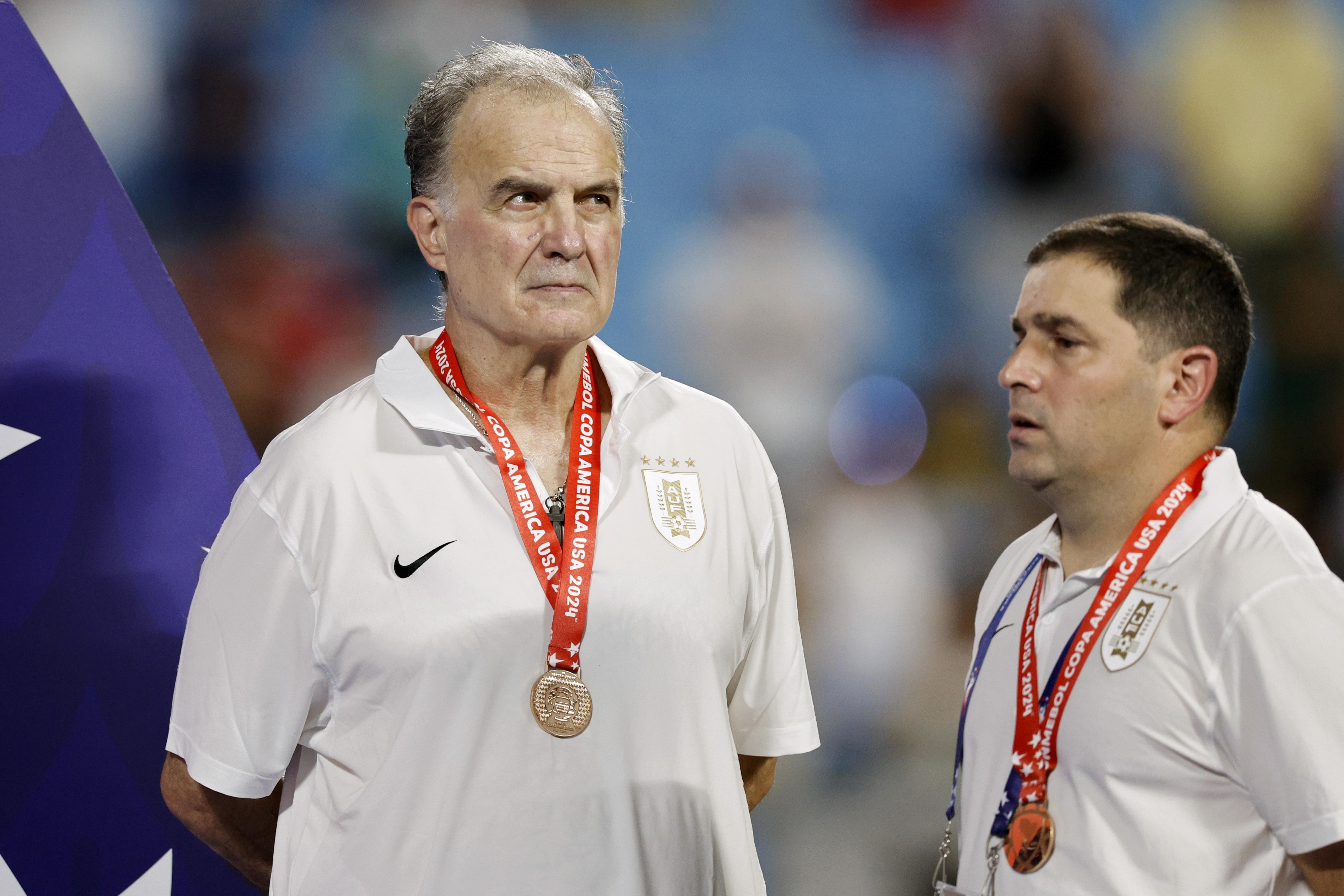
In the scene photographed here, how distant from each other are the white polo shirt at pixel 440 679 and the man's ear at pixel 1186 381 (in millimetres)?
742

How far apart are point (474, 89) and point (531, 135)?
146 millimetres

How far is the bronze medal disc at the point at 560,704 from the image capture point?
5.49 feet

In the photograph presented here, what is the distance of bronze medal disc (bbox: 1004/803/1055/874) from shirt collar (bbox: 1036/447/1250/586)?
37 cm

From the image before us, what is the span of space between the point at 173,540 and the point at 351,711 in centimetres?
82

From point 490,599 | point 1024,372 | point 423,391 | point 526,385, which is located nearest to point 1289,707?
point 1024,372

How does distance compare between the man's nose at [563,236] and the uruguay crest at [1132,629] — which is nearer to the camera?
the uruguay crest at [1132,629]

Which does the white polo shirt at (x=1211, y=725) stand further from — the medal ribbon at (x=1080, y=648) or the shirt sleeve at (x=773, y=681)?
the shirt sleeve at (x=773, y=681)

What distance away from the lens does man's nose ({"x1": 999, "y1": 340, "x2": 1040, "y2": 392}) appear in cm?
193

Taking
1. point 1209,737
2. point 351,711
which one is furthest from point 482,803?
point 1209,737

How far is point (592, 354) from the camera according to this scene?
204 cm

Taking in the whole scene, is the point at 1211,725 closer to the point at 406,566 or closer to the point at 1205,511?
the point at 1205,511

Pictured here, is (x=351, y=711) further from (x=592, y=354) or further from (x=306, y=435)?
(x=592, y=354)

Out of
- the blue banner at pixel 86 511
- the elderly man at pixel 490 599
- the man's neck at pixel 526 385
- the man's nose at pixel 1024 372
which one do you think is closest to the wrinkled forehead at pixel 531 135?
the elderly man at pixel 490 599

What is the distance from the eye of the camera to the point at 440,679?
1.66 m
